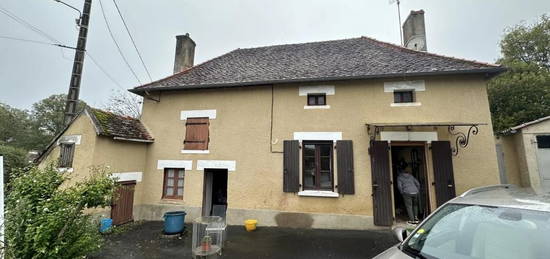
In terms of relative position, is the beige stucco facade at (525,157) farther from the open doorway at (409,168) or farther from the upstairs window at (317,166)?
the upstairs window at (317,166)

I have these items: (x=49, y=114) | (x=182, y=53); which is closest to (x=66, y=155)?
(x=182, y=53)

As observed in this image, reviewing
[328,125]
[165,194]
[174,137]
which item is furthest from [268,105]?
[165,194]

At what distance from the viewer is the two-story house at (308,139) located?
249 inches

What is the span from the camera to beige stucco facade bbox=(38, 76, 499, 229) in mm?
6387

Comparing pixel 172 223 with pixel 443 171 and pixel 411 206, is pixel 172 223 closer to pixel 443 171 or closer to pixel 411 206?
pixel 411 206

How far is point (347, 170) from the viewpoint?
6625 millimetres

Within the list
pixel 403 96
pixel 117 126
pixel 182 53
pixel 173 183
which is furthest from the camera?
pixel 182 53

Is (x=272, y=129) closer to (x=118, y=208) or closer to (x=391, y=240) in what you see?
(x=391, y=240)

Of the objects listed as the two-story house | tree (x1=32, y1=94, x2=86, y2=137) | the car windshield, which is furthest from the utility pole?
tree (x1=32, y1=94, x2=86, y2=137)

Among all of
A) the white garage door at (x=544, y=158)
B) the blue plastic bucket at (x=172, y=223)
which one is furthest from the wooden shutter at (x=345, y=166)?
the white garage door at (x=544, y=158)

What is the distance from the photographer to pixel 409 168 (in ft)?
24.9

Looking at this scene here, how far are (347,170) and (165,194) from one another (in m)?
6.23

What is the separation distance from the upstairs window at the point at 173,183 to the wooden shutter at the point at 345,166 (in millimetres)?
5382

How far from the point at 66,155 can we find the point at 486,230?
31.1 feet
